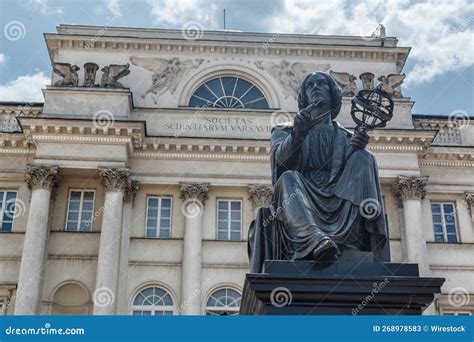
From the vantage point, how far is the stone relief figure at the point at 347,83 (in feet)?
86.4

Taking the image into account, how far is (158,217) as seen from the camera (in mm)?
24578

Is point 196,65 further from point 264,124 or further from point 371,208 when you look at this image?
point 371,208

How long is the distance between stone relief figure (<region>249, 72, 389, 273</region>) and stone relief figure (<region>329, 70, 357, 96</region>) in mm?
19755

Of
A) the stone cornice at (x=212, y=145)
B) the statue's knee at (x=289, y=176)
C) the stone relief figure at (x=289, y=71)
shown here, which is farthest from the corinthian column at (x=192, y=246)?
the statue's knee at (x=289, y=176)

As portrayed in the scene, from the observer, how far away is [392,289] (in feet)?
17.3

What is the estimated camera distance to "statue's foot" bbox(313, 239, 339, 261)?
18.0 feet

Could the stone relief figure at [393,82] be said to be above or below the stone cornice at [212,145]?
above

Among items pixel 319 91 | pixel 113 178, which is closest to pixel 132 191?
pixel 113 178

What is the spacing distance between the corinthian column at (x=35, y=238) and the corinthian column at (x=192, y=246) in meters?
4.72

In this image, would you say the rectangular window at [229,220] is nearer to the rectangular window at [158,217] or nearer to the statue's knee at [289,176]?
the rectangular window at [158,217]

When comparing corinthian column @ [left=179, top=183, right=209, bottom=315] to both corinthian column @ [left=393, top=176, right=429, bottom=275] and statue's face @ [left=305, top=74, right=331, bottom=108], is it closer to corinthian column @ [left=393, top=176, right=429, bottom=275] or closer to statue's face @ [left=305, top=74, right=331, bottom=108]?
corinthian column @ [left=393, top=176, right=429, bottom=275]

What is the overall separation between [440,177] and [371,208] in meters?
21.1

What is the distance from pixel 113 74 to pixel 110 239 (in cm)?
684

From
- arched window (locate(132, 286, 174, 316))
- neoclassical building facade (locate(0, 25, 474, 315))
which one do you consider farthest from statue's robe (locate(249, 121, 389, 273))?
arched window (locate(132, 286, 174, 316))
